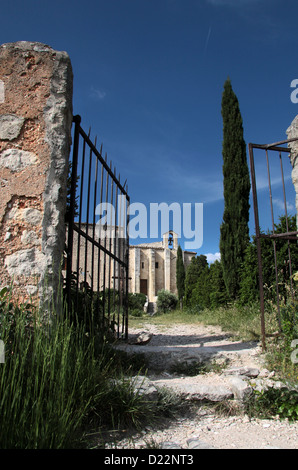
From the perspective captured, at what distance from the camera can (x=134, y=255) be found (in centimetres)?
3036

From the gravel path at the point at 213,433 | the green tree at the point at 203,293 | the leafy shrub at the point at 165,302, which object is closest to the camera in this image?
the gravel path at the point at 213,433

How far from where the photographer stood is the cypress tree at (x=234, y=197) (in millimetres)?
10391

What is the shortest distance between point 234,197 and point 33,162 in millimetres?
8698

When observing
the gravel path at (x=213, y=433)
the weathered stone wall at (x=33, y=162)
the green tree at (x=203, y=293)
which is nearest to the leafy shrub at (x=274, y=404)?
the gravel path at (x=213, y=433)

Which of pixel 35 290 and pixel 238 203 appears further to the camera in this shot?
pixel 238 203

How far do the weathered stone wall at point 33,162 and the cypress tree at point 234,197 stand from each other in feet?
26.8

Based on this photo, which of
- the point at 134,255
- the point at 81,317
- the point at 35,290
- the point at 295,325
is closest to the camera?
the point at 35,290

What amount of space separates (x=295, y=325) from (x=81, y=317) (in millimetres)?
2429

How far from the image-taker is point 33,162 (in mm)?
2908

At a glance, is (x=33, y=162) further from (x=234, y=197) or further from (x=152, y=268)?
(x=152, y=268)

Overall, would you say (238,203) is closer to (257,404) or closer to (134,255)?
(257,404)

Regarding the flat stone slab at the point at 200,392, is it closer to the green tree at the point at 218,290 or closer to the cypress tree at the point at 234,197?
the cypress tree at the point at 234,197

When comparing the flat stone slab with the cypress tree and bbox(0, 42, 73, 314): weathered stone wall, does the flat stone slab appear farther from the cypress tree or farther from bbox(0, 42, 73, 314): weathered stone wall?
the cypress tree

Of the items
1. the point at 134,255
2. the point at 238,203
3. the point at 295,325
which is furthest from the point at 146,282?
the point at 295,325
